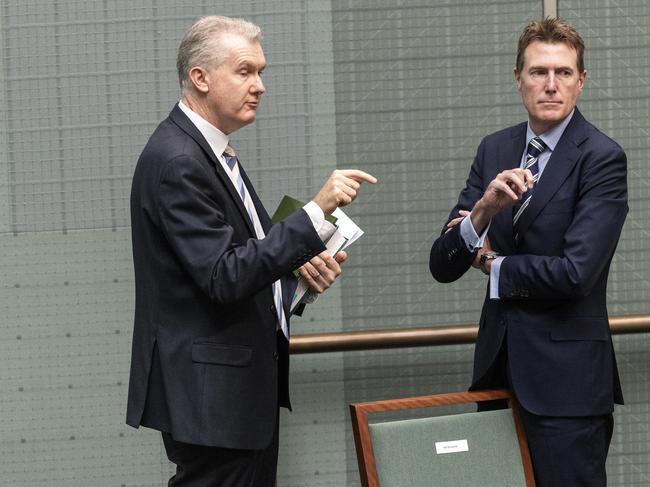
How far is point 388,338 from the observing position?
3893 millimetres

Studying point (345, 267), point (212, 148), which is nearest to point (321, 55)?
point (345, 267)

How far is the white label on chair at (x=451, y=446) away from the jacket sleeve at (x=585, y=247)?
43cm

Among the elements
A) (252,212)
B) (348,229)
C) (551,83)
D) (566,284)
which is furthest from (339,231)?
(551,83)

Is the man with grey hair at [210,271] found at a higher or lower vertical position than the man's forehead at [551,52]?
lower

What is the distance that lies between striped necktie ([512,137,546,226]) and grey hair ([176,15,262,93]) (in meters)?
0.85

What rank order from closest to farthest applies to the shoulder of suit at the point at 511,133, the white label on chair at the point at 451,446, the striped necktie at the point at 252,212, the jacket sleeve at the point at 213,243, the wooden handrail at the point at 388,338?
the jacket sleeve at the point at 213,243
the striped necktie at the point at 252,212
the white label on chair at the point at 451,446
the shoulder of suit at the point at 511,133
the wooden handrail at the point at 388,338

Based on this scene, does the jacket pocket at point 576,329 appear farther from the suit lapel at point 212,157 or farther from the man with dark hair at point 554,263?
the suit lapel at point 212,157

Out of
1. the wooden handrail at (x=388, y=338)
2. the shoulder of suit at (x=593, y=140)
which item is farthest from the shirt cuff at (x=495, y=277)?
the wooden handrail at (x=388, y=338)

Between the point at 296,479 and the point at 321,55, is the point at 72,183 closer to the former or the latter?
the point at 321,55

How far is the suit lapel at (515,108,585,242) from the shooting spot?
9.82 feet

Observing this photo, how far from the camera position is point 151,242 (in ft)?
8.80

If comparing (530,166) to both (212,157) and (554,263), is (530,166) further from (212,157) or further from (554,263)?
(212,157)

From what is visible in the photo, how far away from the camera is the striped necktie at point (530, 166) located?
9.98 feet

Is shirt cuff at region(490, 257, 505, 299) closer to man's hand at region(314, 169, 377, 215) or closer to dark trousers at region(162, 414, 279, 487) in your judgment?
man's hand at region(314, 169, 377, 215)
